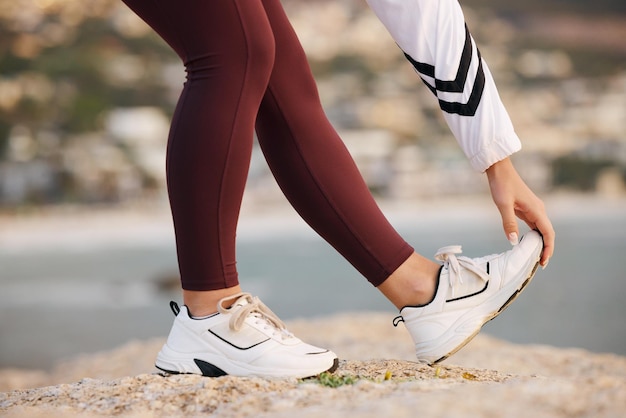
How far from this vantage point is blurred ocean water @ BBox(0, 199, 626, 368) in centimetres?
721

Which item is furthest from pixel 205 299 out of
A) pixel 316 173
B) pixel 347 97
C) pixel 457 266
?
pixel 347 97

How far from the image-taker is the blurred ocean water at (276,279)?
721cm

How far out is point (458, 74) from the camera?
0.98 m

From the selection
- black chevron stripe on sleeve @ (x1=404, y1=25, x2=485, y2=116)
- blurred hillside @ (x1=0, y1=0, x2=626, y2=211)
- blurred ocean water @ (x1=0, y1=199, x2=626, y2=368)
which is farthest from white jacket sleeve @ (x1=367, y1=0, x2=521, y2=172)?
blurred hillside @ (x1=0, y1=0, x2=626, y2=211)

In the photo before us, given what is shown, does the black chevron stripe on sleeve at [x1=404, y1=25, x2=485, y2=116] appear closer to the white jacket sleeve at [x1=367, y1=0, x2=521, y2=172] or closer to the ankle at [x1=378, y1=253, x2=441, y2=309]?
the white jacket sleeve at [x1=367, y1=0, x2=521, y2=172]

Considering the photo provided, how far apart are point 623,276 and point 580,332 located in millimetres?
4474

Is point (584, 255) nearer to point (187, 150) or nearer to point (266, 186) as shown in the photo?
point (266, 186)

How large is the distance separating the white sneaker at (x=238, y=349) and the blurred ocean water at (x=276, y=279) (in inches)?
208

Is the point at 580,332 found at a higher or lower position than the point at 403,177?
lower

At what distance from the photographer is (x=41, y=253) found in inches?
534

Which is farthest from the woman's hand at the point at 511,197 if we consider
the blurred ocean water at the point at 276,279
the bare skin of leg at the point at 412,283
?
the blurred ocean water at the point at 276,279

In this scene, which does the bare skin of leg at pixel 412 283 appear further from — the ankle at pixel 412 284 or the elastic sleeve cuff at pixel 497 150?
the elastic sleeve cuff at pixel 497 150

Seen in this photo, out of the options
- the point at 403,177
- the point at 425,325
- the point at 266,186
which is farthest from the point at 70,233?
the point at 425,325

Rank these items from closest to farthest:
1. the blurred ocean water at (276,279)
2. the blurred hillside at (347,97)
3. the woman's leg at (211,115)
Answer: the woman's leg at (211,115)
the blurred ocean water at (276,279)
the blurred hillside at (347,97)
